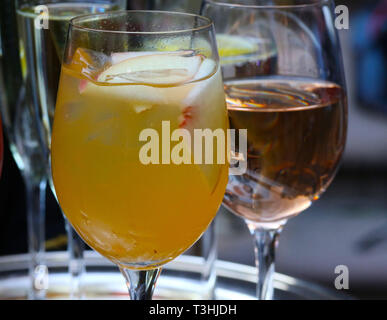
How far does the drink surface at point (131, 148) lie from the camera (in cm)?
40

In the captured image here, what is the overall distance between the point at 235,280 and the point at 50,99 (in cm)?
25

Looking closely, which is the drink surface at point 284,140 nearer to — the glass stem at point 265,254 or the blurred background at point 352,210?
the glass stem at point 265,254

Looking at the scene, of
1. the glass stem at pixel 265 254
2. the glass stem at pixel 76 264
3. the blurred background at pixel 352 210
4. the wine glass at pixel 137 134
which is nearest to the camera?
the wine glass at pixel 137 134

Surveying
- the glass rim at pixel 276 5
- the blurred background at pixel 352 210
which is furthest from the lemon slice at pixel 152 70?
the blurred background at pixel 352 210

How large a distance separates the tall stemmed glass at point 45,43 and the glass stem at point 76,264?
0.30 feet

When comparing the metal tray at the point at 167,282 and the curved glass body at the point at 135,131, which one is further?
the metal tray at the point at 167,282

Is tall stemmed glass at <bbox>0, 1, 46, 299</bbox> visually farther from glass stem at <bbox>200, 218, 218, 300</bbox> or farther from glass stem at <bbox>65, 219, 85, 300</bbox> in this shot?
glass stem at <bbox>200, 218, 218, 300</bbox>

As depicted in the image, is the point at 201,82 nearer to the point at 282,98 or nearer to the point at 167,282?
the point at 282,98

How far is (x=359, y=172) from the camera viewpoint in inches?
71.7

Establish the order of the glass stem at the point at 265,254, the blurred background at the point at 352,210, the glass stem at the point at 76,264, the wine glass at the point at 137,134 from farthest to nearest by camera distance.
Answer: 1. the blurred background at the point at 352,210
2. the glass stem at the point at 76,264
3. the glass stem at the point at 265,254
4. the wine glass at the point at 137,134

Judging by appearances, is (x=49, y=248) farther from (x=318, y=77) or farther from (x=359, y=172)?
(x=359, y=172)

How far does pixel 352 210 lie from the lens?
1699mm

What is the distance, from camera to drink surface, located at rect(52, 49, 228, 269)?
0.40 m

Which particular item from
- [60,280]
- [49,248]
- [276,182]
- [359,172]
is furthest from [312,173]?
[359,172]
